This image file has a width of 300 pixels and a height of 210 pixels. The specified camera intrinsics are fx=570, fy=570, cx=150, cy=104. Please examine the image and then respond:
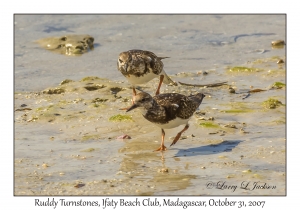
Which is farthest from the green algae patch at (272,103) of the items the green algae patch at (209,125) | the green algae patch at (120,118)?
the green algae patch at (120,118)

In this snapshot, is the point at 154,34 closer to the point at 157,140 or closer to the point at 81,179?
the point at 157,140

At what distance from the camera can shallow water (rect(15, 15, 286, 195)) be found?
23.6 ft

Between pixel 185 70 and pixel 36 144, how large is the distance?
5170 millimetres

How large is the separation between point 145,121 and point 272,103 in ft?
7.35

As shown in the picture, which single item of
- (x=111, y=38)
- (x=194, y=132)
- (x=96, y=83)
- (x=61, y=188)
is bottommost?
(x=61, y=188)

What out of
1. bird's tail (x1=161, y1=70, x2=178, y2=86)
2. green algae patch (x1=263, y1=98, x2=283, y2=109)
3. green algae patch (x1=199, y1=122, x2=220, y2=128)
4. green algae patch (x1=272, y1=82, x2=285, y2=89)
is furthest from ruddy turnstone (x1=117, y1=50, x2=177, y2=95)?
green algae patch (x1=272, y1=82, x2=285, y2=89)

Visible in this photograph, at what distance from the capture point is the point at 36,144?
8625mm

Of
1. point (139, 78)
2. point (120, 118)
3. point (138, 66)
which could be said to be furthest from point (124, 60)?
point (120, 118)

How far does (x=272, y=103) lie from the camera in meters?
9.88

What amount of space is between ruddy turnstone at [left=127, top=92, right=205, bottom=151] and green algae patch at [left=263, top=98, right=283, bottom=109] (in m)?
1.84

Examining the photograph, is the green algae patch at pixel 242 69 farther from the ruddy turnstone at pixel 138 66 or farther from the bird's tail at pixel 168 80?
the ruddy turnstone at pixel 138 66

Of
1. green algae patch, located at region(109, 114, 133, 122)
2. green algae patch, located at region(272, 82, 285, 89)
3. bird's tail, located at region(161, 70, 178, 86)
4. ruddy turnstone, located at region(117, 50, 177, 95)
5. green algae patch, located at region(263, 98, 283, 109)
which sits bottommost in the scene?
green algae patch, located at region(109, 114, 133, 122)

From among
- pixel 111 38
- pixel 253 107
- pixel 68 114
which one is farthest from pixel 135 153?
pixel 111 38

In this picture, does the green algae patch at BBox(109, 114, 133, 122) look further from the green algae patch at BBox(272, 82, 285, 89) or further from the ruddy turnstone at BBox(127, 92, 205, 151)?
the green algae patch at BBox(272, 82, 285, 89)
